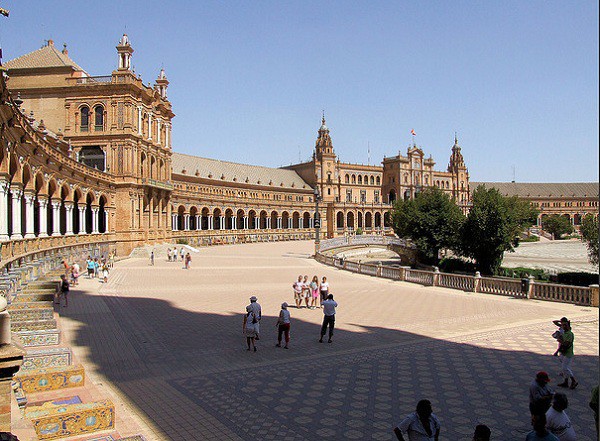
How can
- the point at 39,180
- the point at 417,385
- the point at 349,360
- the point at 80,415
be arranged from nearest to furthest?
the point at 80,415 < the point at 417,385 < the point at 349,360 < the point at 39,180

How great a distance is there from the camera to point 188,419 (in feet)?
29.4

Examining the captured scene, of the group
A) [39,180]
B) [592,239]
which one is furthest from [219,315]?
[592,239]

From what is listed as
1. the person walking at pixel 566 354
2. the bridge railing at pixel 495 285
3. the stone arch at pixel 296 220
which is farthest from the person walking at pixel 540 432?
the stone arch at pixel 296 220

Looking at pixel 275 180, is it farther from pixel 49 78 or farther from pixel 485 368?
pixel 485 368

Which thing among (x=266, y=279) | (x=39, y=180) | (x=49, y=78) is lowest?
(x=266, y=279)

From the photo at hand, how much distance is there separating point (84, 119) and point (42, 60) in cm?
801

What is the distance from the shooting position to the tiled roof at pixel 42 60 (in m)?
51.6

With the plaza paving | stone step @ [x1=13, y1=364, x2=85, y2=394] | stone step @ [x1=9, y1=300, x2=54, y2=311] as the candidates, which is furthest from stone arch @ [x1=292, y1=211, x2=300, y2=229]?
stone step @ [x1=13, y1=364, x2=85, y2=394]

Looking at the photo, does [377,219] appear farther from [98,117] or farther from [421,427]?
[421,427]

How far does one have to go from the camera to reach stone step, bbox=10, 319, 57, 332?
37.7 feet

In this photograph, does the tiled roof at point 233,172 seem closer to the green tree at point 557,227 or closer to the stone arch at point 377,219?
the stone arch at point 377,219

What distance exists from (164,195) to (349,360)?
50079 millimetres

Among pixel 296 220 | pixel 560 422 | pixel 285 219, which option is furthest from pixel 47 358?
pixel 296 220

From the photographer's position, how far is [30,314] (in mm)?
12328
